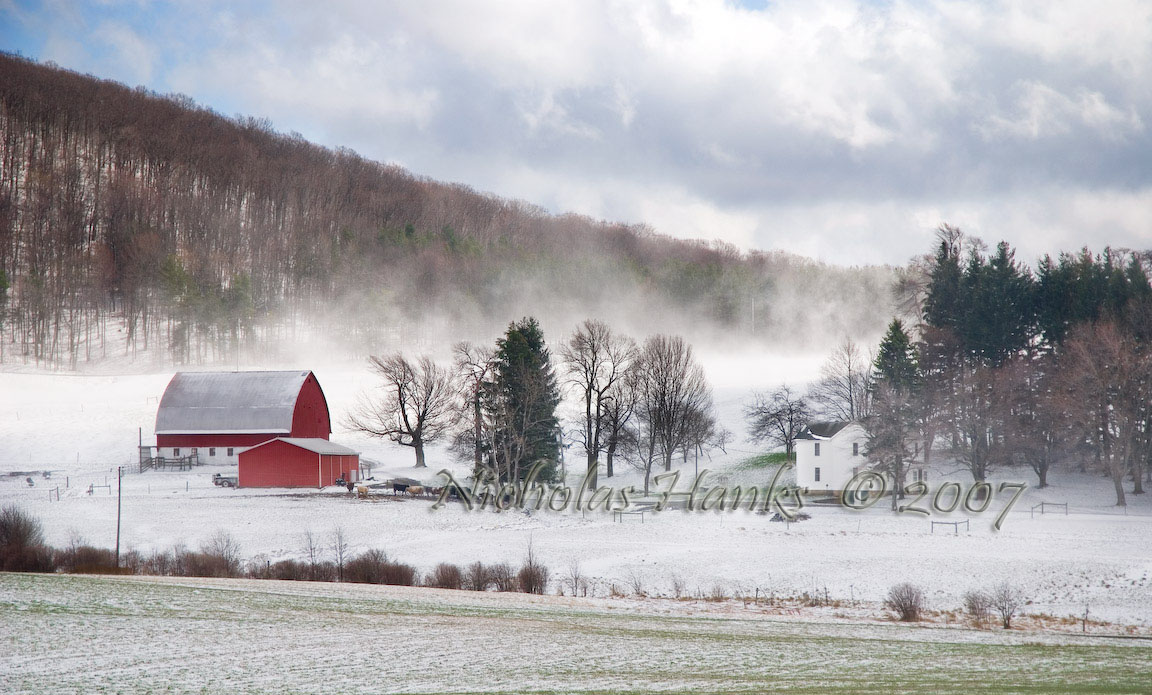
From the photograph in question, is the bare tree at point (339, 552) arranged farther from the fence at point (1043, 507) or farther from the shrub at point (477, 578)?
the fence at point (1043, 507)

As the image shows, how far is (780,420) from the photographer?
64250 mm

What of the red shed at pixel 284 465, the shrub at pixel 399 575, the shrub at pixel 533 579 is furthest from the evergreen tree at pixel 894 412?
the red shed at pixel 284 465

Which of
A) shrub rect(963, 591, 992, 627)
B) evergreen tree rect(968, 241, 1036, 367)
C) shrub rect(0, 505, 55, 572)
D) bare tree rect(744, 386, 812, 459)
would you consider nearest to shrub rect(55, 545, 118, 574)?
shrub rect(0, 505, 55, 572)

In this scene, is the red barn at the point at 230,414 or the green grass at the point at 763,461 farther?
the green grass at the point at 763,461

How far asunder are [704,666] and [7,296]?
336 feet

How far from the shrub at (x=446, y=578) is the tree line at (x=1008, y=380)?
2618 cm

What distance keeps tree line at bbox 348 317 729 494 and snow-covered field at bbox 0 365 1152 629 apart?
19.1 feet

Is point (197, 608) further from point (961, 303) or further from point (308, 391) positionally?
point (961, 303)

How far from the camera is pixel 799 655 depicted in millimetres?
16766

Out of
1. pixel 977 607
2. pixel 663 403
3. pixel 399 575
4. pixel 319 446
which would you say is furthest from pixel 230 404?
pixel 977 607

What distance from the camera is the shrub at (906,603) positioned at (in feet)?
83.5

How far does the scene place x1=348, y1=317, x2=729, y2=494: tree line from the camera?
2040 inches

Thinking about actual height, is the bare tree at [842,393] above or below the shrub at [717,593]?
above

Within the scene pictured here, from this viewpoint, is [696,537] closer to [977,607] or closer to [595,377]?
[977,607]
